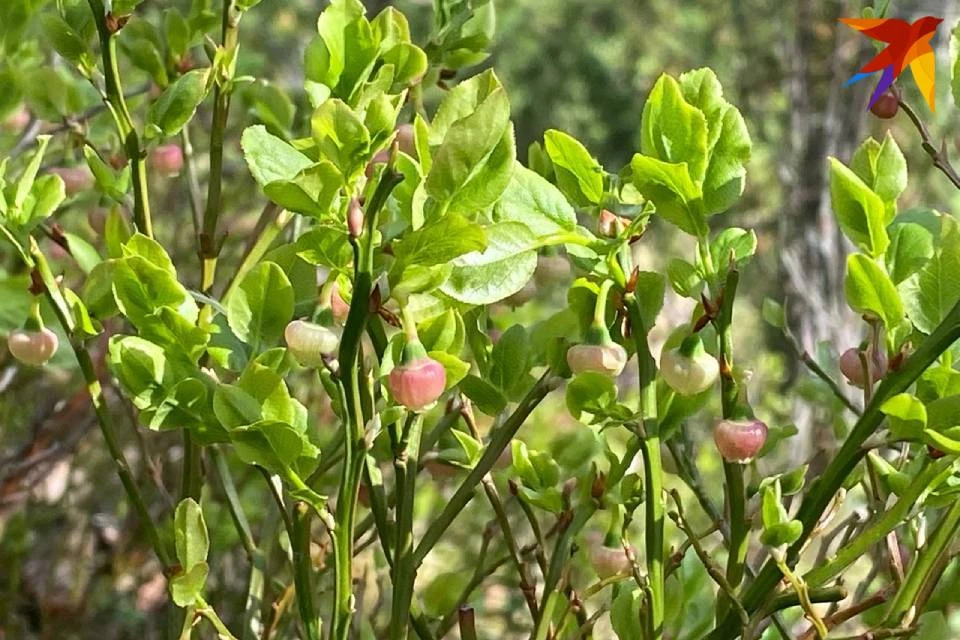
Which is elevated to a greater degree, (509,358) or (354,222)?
(354,222)

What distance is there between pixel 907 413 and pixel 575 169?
169 millimetres

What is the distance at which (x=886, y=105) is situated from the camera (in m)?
0.61

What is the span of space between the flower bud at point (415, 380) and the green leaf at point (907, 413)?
0.57 ft

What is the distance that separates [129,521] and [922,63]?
108 cm

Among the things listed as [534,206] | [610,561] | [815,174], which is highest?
[534,206]

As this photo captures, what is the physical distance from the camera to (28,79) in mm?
771

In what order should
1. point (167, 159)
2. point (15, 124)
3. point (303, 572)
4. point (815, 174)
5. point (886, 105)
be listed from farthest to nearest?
point (815, 174)
point (15, 124)
point (167, 159)
point (886, 105)
point (303, 572)

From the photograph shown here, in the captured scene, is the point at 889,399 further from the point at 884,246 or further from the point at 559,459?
the point at 559,459

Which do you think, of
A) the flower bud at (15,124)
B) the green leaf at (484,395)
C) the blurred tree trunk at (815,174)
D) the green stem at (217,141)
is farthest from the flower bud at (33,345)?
the blurred tree trunk at (815,174)

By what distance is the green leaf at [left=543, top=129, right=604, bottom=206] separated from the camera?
1.56 feet

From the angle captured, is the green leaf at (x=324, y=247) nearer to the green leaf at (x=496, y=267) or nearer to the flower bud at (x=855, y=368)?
the green leaf at (x=496, y=267)

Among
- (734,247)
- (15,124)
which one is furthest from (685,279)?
(15,124)

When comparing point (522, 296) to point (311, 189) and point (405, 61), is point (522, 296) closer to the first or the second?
point (405, 61)

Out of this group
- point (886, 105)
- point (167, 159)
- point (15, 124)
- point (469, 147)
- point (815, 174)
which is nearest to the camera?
point (469, 147)
